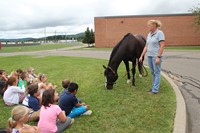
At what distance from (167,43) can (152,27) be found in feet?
127

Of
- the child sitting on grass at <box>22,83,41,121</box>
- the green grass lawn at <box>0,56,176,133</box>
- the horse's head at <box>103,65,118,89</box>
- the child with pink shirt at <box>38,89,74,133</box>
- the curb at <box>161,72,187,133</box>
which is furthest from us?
the horse's head at <box>103,65,118,89</box>

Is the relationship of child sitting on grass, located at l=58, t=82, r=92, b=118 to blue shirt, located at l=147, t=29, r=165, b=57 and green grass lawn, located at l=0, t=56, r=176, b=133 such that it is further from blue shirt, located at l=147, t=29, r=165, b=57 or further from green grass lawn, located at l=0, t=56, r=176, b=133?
blue shirt, located at l=147, t=29, r=165, b=57

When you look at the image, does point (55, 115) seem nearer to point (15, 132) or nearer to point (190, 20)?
point (15, 132)

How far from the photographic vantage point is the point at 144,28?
44.6 m

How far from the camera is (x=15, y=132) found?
3699 mm

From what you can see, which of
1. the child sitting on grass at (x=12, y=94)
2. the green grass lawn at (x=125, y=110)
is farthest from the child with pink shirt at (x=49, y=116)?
the child sitting on grass at (x=12, y=94)

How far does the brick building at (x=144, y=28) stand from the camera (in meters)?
43.1

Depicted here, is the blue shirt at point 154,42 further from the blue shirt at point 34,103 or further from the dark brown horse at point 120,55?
the blue shirt at point 34,103

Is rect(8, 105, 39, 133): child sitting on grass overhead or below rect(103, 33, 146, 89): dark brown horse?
below

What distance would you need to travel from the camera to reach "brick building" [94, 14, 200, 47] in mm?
43062

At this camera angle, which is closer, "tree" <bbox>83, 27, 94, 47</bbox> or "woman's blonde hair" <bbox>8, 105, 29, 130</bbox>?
"woman's blonde hair" <bbox>8, 105, 29, 130</bbox>

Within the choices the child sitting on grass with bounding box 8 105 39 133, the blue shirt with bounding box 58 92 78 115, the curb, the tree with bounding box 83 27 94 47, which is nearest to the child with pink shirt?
the child sitting on grass with bounding box 8 105 39 133

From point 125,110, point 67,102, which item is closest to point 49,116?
point 67,102

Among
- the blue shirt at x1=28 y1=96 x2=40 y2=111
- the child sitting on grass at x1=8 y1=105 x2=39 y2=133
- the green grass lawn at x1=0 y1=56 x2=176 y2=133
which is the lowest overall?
the green grass lawn at x1=0 y1=56 x2=176 y2=133
